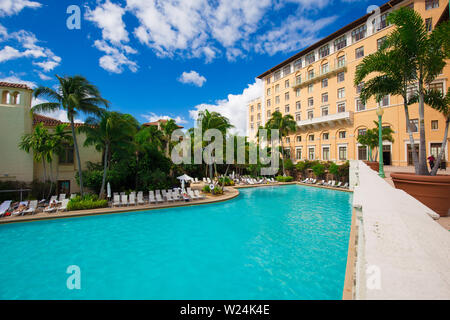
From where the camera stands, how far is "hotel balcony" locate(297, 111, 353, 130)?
27923 mm

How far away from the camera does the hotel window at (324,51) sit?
3166cm

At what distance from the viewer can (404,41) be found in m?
6.00

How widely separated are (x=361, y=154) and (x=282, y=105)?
1758 centimetres

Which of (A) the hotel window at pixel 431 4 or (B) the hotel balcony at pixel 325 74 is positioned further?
(B) the hotel balcony at pixel 325 74

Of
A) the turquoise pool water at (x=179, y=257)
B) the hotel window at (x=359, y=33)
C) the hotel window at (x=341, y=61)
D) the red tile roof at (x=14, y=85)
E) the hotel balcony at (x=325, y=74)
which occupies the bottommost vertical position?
the turquoise pool water at (x=179, y=257)

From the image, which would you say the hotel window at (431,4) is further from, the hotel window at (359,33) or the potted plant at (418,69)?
the potted plant at (418,69)

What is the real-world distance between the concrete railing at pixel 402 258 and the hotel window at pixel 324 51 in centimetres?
3728

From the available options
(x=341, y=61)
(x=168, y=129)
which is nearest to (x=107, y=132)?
(x=168, y=129)

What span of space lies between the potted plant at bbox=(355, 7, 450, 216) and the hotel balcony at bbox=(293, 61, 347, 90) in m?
26.7

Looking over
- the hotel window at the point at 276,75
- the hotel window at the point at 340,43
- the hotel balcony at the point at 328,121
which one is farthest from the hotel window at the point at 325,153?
the hotel window at the point at 276,75

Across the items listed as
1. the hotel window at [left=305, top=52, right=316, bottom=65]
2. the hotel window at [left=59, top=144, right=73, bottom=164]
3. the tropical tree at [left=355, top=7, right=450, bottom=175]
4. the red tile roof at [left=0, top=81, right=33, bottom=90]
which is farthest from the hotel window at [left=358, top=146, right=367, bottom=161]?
the red tile roof at [left=0, top=81, right=33, bottom=90]
